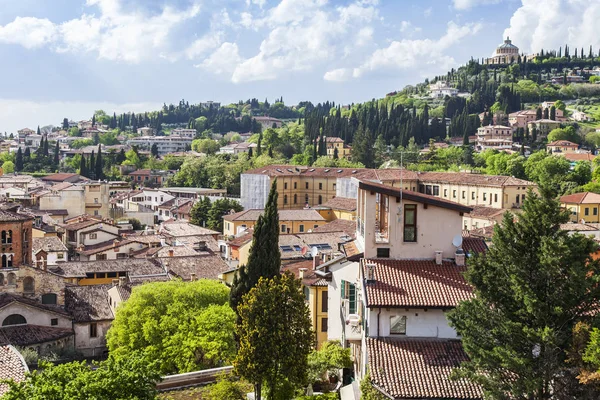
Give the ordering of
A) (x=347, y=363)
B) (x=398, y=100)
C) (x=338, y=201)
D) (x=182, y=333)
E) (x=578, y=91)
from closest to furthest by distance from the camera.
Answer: (x=347, y=363), (x=182, y=333), (x=338, y=201), (x=578, y=91), (x=398, y=100)

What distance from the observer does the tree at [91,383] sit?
1477cm

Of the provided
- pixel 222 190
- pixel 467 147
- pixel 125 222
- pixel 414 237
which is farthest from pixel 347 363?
pixel 467 147

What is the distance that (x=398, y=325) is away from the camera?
59.6ft

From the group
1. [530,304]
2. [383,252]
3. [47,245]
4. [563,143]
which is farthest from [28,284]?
[563,143]

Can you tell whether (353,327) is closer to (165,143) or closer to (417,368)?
(417,368)

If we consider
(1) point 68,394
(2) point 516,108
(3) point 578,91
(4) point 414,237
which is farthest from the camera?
(3) point 578,91

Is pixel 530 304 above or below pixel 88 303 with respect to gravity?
above

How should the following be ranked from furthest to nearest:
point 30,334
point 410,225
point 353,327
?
point 30,334
point 353,327
point 410,225

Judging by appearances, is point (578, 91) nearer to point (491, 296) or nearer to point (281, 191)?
point (281, 191)

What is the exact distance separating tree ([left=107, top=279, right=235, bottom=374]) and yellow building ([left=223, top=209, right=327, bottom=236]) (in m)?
30.7

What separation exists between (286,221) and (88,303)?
87.0ft

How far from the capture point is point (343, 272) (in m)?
22.2

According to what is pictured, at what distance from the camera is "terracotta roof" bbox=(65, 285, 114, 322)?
130ft

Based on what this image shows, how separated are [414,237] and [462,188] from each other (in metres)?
60.7
